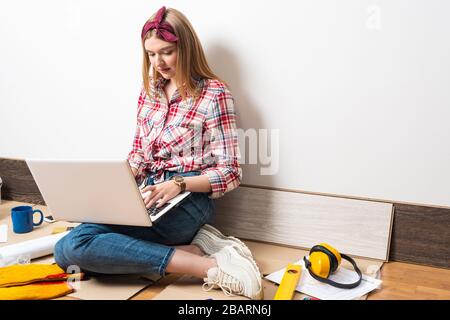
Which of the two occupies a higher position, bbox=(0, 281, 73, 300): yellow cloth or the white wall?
the white wall

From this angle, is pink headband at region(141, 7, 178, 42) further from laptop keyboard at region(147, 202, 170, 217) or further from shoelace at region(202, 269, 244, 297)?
shoelace at region(202, 269, 244, 297)

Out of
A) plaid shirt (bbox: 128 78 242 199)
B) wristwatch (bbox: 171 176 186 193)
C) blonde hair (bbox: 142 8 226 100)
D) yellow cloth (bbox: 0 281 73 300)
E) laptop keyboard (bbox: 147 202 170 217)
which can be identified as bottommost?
yellow cloth (bbox: 0 281 73 300)

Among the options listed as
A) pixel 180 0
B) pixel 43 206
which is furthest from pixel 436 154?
pixel 43 206

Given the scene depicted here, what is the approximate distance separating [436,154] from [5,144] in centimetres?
183

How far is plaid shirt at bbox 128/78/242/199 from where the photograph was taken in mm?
1814

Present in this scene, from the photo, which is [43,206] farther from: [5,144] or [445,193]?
[445,193]

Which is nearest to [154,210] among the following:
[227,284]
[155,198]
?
[155,198]

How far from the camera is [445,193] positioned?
1710 millimetres

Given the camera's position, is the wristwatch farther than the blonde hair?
No

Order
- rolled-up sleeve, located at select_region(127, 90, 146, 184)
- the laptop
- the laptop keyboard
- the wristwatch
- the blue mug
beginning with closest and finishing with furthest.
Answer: the laptop
the laptop keyboard
the wristwatch
rolled-up sleeve, located at select_region(127, 90, 146, 184)
the blue mug

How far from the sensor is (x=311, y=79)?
5.94ft

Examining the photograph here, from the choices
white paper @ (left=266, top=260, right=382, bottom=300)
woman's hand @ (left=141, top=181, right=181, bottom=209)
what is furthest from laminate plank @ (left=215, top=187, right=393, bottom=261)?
woman's hand @ (left=141, top=181, right=181, bottom=209)

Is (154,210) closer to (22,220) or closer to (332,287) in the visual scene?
(332,287)

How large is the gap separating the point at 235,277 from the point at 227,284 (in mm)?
29
